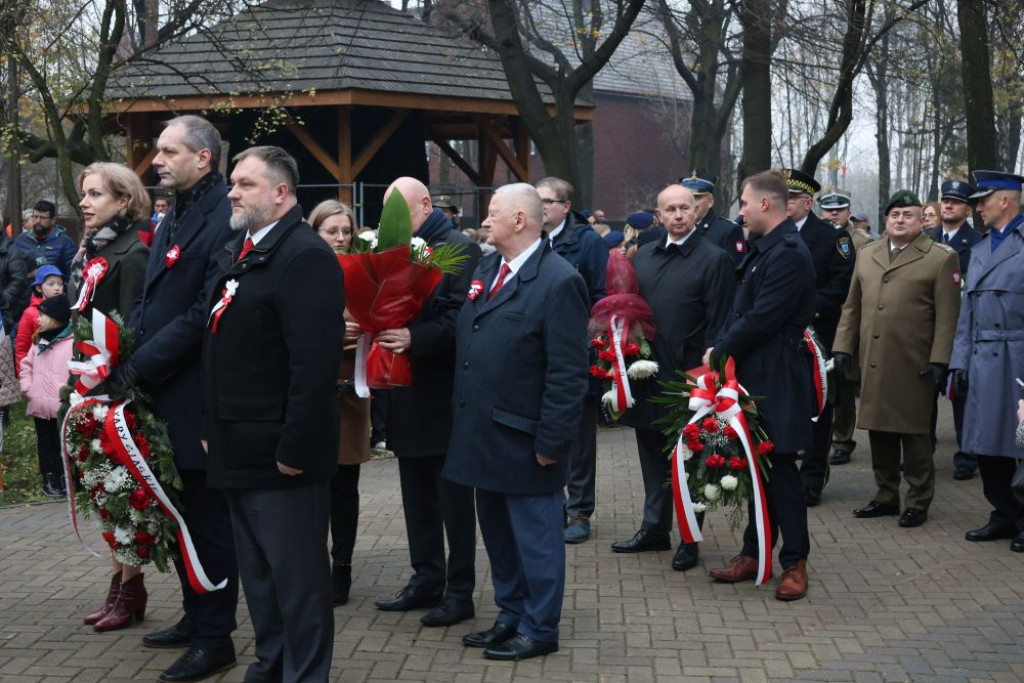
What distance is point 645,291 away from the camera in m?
7.60

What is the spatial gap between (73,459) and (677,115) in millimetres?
45520

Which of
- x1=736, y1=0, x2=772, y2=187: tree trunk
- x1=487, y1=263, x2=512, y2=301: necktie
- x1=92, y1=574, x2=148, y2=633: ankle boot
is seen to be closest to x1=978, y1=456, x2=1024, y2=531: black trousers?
x1=487, y1=263, x2=512, y2=301: necktie

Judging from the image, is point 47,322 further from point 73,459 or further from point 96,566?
point 73,459

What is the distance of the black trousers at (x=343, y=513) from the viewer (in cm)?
678

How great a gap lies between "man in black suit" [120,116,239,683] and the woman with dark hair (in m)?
1.05

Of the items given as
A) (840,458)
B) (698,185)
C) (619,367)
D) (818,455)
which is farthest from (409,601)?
(840,458)

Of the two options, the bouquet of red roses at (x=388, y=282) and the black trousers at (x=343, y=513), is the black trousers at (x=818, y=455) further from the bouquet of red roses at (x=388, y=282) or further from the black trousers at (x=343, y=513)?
the bouquet of red roses at (x=388, y=282)

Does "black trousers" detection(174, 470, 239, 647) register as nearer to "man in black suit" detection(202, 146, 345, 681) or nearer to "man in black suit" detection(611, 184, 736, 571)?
"man in black suit" detection(202, 146, 345, 681)

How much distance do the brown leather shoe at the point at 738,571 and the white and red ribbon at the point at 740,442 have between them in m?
0.20

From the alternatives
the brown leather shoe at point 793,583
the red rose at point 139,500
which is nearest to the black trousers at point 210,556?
the red rose at point 139,500

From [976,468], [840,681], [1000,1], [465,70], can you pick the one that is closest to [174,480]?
[840,681]

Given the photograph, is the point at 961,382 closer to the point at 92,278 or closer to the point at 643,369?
A: the point at 643,369

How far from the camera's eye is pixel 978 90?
15172 millimetres

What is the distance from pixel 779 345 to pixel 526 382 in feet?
5.85
